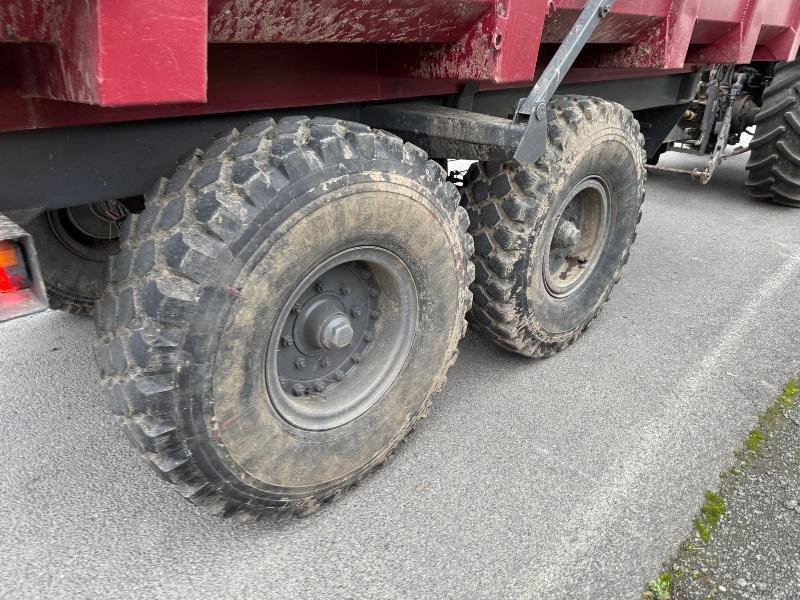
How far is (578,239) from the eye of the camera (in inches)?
115

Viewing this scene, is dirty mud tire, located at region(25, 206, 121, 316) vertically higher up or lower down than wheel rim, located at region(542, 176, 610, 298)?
lower down

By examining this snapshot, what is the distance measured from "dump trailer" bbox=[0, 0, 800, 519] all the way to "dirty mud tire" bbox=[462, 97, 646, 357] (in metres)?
0.01

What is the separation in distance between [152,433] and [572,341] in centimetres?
213

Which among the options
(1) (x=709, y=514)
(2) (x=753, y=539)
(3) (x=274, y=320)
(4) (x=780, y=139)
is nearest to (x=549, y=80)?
(3) (x=274, y=320)

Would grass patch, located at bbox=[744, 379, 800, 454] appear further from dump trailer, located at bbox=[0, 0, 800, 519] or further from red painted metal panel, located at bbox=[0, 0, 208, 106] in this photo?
red painted metal panel, located at bbox=[0, 0, 208, 106]

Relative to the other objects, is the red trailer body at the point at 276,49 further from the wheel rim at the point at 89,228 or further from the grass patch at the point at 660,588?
the grass patch at the point at 660,588

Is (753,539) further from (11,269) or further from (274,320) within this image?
(11,269)

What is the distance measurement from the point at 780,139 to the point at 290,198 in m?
4.83

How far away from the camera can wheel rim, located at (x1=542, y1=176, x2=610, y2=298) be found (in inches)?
112

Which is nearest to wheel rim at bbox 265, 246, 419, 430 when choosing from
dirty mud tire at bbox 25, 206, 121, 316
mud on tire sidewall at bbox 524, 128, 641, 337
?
mud on tire sidewall at bbox 524, 128, 641, 337

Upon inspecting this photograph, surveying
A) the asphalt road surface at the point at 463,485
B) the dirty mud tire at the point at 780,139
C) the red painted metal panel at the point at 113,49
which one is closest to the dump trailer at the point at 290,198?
the red painted metal panel at the point at 113,49

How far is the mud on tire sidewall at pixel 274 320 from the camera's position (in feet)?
5.17

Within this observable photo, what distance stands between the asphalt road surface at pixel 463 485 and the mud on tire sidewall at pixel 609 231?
0.25 metres

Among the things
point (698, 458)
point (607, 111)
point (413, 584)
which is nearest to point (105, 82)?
point (413, 584)
